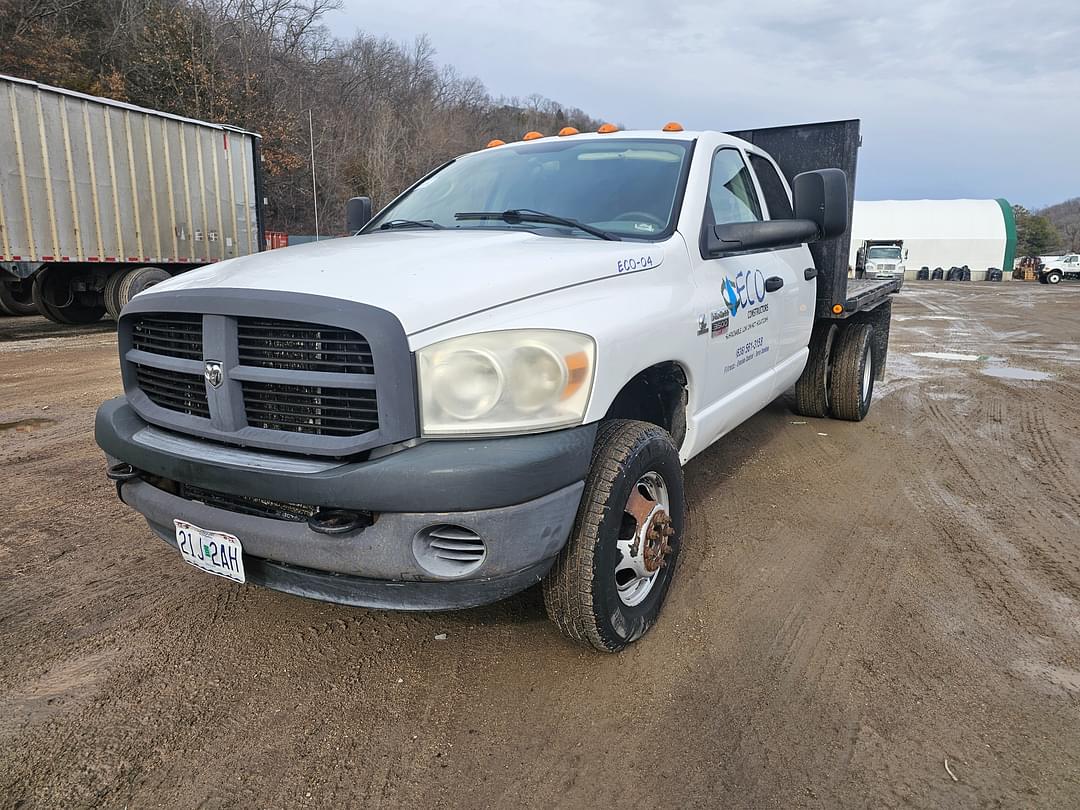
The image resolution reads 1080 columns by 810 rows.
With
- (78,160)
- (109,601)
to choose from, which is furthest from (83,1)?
(109,601)

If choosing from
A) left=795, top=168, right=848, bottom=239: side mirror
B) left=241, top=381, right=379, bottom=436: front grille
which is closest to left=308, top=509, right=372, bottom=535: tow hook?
left=241, top=381, right=379, bottom=436: front grille

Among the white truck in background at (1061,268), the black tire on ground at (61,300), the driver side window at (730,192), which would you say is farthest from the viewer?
the white truck in background at (1061,268)

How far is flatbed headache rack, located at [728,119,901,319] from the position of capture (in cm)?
539

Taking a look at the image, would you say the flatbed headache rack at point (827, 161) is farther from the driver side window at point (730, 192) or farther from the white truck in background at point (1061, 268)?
the white truck in background at point (1061, 268)

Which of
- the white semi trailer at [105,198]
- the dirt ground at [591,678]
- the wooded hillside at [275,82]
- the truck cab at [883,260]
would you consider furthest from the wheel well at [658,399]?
the truck cab at [883,260]

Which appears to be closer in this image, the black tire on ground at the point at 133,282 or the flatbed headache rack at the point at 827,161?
the flatbed headache rack at the point at 827,161

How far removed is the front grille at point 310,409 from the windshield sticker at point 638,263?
1.09 meters

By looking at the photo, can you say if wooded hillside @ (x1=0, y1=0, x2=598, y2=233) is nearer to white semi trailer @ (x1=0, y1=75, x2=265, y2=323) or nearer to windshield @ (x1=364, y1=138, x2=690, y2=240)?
white semi trailer @ (x1=0, y1=75, x2=265, y2=323)

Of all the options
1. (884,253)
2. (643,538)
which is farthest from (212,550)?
(884,253)

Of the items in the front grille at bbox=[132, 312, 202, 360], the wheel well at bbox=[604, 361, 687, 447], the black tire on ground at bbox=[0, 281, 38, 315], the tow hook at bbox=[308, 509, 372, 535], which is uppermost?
the front grille at bbox=[132, 312, 202, 360]

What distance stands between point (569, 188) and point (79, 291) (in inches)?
467

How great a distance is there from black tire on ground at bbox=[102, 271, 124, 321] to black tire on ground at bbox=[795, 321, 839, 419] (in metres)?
10.8

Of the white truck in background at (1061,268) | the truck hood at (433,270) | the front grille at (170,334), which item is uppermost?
the truck hood at (433,270)

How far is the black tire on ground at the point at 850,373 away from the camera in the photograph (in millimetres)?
5859
